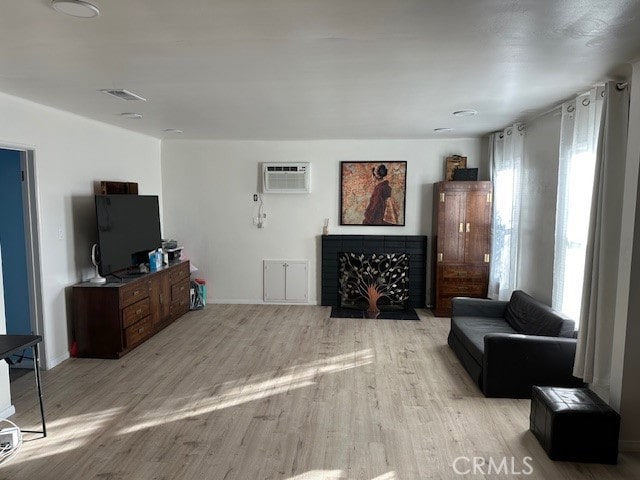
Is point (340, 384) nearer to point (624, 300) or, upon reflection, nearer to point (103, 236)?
point (624, 300)

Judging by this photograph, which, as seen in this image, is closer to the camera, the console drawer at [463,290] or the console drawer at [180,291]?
the console drawer at [180,291]

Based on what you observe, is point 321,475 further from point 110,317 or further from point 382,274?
point 382,274

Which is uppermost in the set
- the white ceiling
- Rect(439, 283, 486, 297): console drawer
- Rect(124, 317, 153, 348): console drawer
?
the white ceiling

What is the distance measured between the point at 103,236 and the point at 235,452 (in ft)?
9.37

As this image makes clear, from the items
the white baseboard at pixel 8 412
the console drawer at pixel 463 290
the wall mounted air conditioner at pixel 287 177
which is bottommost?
the white baseboard at pixel 8 412

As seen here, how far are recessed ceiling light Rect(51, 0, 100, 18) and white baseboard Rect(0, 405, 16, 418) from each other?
290 centimetres

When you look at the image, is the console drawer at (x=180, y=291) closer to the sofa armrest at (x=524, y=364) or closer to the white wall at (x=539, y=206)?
the sofa armrest at (x=524, y=364)

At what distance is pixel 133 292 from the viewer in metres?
4.67

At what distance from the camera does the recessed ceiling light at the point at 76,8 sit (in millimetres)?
1805

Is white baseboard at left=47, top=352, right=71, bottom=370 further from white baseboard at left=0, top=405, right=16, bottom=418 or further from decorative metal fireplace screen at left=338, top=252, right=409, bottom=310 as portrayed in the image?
decorative metal fireplace screen at left=338, top=252, right=409, bottom=310

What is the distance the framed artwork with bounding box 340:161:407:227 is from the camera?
643cm

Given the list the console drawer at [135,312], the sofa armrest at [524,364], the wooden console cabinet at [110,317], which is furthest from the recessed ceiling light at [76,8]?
the sofa armrest at [524,364]

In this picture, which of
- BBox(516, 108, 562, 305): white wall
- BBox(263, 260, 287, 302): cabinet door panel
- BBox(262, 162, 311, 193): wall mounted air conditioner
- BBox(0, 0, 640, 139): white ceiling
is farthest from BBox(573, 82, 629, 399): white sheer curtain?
BBox(263, 260, 287, 302): cabinet door panel

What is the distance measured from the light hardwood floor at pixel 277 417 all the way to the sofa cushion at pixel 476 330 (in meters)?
0.27
